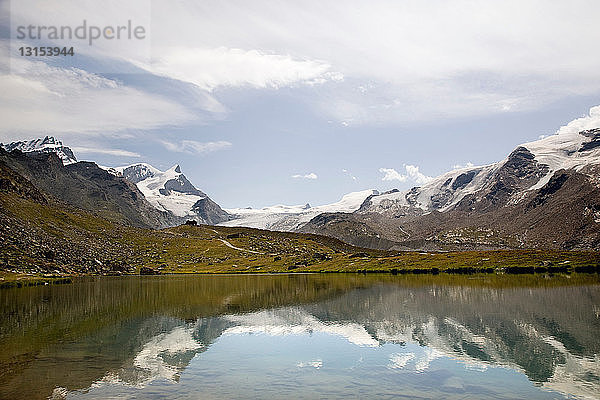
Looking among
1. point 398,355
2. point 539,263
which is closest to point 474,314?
point 398,355

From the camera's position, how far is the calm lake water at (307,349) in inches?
1176

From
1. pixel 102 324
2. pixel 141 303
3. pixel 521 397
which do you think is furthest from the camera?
pixel 141 303

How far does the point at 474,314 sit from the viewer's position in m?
60.6

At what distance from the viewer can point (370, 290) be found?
320 feet

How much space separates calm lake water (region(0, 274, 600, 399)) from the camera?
2986cm

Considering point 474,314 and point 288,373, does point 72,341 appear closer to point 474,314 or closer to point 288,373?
point 288,373

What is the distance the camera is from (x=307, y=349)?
43.2 m

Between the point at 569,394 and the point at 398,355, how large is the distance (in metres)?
14.4

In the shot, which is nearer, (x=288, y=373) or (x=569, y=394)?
(x=569, y=394)

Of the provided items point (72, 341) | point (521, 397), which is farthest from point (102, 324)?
point (521, 397)

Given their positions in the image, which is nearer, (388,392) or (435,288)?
(388,392)

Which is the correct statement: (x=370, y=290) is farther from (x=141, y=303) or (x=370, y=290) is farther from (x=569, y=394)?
(x=569, y=394)

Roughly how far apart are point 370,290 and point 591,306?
43.0m

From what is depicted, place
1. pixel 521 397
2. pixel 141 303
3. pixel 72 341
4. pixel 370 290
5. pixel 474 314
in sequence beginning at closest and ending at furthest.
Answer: pixel 521 397 → pixel 72 341 → pixel 474 314 → pixel 141 303 → pixel 370 290
